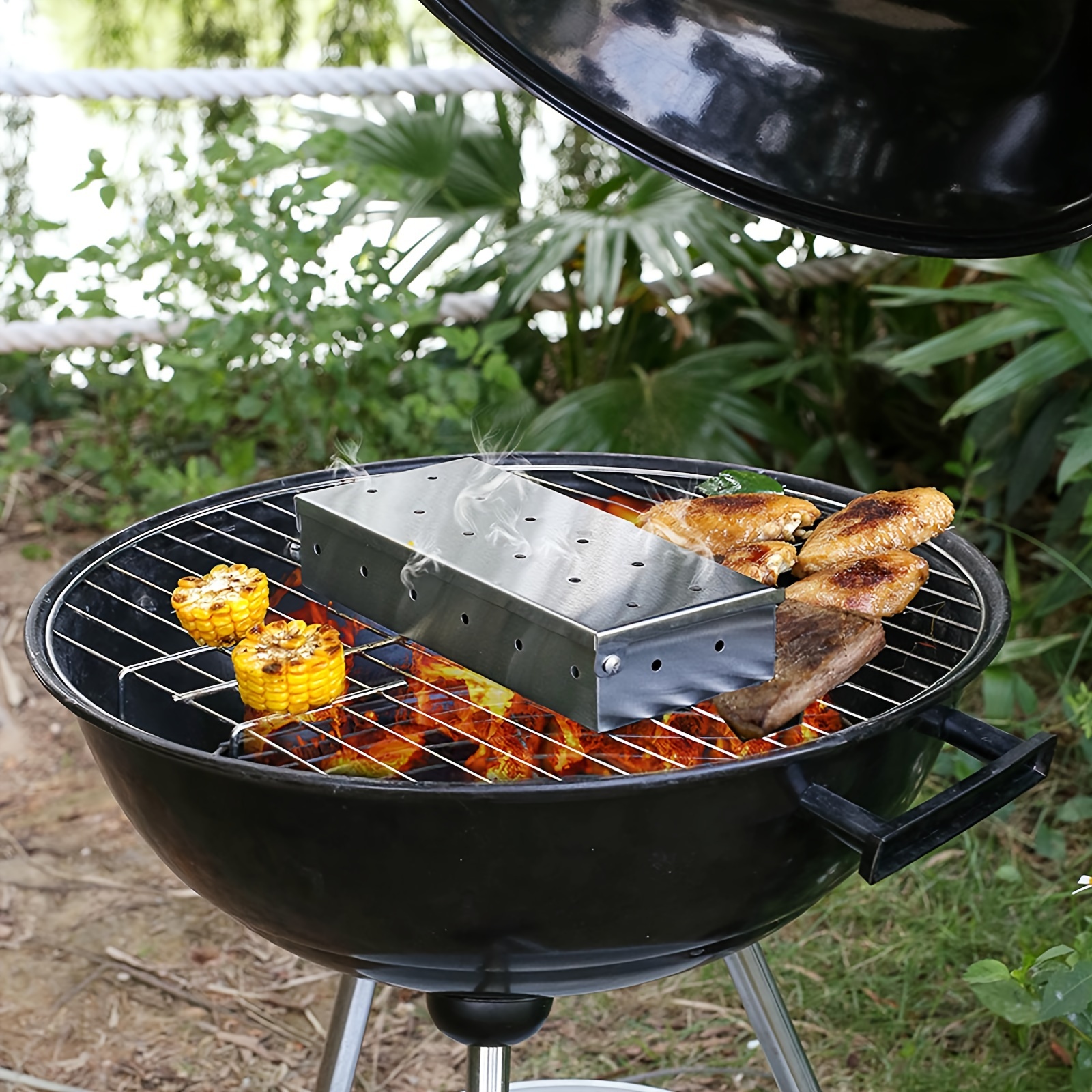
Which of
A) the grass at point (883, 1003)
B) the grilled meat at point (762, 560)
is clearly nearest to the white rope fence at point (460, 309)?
the grass at point (883, 1003)

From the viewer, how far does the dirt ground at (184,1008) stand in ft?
6.86

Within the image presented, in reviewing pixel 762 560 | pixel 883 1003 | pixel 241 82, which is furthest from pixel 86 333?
pixel 883 1003

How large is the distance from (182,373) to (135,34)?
2.30m

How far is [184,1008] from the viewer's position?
2.23 m

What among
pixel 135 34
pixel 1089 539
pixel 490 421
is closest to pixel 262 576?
pixel 490 421

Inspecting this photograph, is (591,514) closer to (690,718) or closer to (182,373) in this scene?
(690,718)

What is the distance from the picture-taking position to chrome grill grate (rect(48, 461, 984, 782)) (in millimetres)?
1233

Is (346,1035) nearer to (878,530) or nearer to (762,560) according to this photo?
(762,560)

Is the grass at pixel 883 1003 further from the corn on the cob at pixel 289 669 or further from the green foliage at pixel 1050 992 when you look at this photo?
the corn on the cob at pixel 289 669

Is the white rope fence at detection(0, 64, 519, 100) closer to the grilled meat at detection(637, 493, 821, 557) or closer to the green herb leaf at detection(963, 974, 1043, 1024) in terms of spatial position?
the grilled meat at detection(637, 493, 821, 557)

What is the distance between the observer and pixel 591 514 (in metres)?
1.32

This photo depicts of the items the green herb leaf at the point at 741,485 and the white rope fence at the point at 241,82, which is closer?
the green herb leaf at the point at 741,485

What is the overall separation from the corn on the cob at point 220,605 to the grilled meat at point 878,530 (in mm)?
631

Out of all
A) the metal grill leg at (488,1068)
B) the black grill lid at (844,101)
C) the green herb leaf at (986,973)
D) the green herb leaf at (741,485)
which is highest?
the black grill lid at (844,101)
